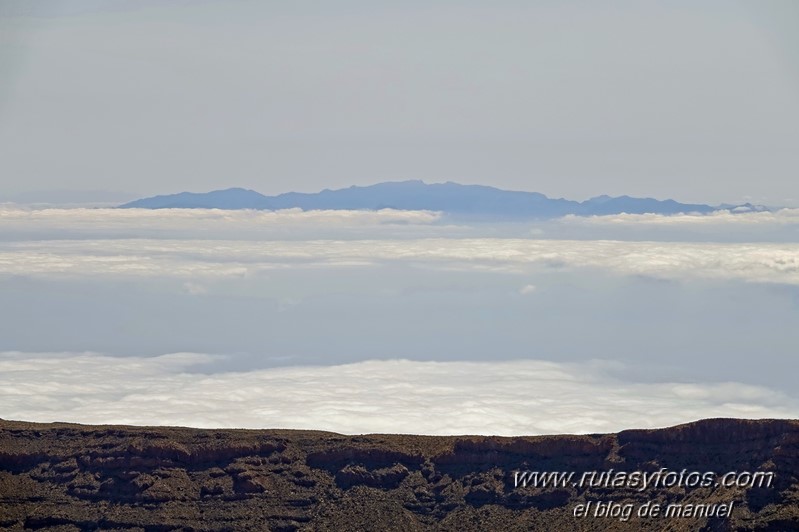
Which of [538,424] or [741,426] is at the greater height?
[741,426]

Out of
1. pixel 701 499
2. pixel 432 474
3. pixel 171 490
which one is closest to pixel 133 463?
pixel 171 490

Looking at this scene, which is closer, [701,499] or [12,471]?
[701,499]

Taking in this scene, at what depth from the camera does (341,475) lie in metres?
98.5

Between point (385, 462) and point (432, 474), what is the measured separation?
385 cm

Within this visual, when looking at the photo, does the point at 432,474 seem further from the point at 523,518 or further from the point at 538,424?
Answer: the point at 538,424

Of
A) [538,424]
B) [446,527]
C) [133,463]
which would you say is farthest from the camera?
[538,424]

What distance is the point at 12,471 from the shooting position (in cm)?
10031

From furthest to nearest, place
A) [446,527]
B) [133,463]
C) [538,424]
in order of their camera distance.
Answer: [538,424] < [133,463] < [446,527]

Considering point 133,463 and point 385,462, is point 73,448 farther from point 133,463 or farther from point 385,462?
point 385,462

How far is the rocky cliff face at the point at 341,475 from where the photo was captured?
91.6 m

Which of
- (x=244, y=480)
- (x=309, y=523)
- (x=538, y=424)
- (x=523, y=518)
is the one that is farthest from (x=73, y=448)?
(x=538, y=424)

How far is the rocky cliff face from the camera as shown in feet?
300

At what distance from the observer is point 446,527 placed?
93.2m

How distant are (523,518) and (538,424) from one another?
8025cm
